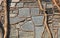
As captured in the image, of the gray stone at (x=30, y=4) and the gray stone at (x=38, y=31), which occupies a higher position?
the gray stone at (x=30, y=4)

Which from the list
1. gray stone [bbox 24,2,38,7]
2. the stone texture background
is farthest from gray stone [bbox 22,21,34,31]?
gray stone [bbox 24,2,38,7]

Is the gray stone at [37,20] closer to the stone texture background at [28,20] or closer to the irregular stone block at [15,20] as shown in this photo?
the stone texture background at [28,20]

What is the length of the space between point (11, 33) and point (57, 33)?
0.41 meters

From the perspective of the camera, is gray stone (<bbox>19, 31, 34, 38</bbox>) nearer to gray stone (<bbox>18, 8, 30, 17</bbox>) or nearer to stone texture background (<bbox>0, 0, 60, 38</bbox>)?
stone texture background (<bbox>0, 0, 60, 38</bbox>)

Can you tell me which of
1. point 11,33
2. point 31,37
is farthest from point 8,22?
point 31,37

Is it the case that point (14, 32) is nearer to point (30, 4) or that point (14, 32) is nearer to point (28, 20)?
point (28, 20)

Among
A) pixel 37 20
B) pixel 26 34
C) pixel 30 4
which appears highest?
pixel 30 4

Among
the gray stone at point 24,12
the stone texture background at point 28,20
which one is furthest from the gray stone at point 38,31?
the gray stone at point 24,12

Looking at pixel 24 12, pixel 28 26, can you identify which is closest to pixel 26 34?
pixel 28 26

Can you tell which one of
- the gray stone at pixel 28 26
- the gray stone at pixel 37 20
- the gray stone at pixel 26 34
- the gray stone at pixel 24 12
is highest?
the gray stone at pixel 24 12

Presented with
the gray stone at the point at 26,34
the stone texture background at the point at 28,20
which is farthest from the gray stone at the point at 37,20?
the gray stone at the point at 26,34

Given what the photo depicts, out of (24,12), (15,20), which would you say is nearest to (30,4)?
(24,12)

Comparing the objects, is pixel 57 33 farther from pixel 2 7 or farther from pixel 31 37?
pixel 2 7

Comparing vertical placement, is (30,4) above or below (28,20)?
above
